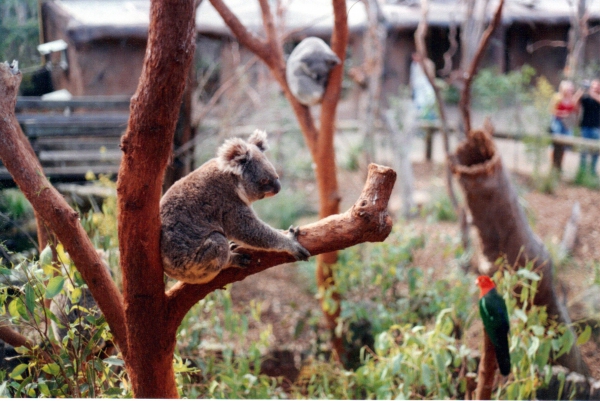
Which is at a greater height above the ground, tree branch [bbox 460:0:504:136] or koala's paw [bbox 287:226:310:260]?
tree branch [bbox 460:0:504:136]

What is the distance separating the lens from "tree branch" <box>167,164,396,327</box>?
1.51m

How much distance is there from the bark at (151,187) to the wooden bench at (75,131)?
3.97 ft

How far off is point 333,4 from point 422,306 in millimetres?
1827

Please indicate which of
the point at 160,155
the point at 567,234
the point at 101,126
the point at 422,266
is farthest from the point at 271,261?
the point at 567,234

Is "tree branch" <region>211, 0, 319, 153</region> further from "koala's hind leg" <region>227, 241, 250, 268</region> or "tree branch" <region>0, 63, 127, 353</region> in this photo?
"koala's hind leg" <region>227, 241, 250, 268</region>

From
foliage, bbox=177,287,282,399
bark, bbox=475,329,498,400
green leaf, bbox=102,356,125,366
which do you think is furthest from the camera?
foliage, bbox=177,287,282,399

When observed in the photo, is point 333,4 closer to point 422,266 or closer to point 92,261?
point 92,261

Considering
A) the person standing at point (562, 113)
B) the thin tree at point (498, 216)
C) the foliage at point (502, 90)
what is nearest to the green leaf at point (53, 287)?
the thin tree at point (498, 216)

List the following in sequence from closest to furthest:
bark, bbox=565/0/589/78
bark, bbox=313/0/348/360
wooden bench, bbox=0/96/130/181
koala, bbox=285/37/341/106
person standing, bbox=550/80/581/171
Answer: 1. wooden bench, bbox=0/96/130/181
2. bark, bbox=313/0/348/360
3. koala, bbox=285/37/341/106
4. bark, bbox=565/0/589/78
5. person standing, bbox=550/80/581/171

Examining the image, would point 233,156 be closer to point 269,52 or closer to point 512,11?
point 269,52

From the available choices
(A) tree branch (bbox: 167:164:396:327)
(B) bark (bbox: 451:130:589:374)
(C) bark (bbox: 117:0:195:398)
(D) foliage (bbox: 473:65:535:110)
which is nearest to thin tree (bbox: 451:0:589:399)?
(B) bark (bbox: 451:130:589:374)

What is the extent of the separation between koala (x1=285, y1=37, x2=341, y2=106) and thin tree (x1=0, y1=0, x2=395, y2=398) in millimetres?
1434

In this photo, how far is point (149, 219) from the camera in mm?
1430

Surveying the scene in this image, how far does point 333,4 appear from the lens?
8.32 ft
